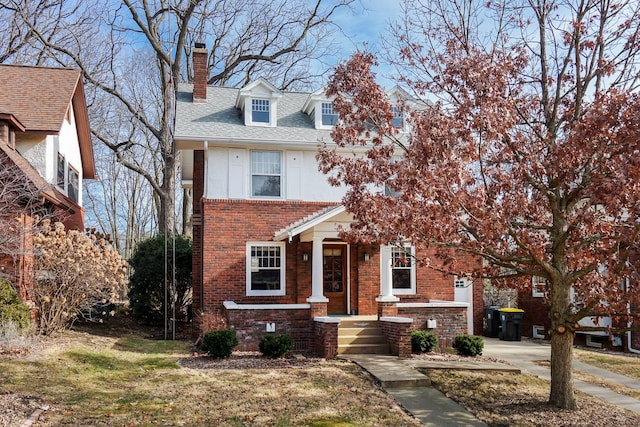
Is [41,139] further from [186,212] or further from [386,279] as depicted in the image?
[186,212]

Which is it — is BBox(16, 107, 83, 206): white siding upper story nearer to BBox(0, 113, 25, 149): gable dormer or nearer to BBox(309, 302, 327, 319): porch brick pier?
BBox(0, 113, 25, 149): gable dormer

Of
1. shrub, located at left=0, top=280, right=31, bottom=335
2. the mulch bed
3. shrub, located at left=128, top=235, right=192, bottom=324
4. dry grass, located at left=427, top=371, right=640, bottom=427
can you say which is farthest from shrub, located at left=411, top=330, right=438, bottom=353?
shrub, located at left=0, top=280, right=31, bottom=335

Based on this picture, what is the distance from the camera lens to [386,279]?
595 inches

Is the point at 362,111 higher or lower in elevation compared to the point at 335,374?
higher

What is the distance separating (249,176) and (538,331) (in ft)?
35.8

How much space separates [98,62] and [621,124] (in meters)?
25.6

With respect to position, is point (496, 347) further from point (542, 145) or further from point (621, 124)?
point (621, 124)

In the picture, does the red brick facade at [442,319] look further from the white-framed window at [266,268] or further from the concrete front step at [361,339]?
the white-framed window at [266,268]

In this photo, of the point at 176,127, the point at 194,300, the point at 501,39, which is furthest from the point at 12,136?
the point at 501,39

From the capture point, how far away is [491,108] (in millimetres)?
8125

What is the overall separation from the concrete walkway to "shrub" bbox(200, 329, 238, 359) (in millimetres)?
2540

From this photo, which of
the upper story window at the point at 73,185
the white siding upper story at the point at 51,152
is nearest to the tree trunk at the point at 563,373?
the white siding upper story at the point at 51,152

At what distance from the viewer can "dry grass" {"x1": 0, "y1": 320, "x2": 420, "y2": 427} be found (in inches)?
319

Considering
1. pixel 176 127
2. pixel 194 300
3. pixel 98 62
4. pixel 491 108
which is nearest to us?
pixel 491 108
